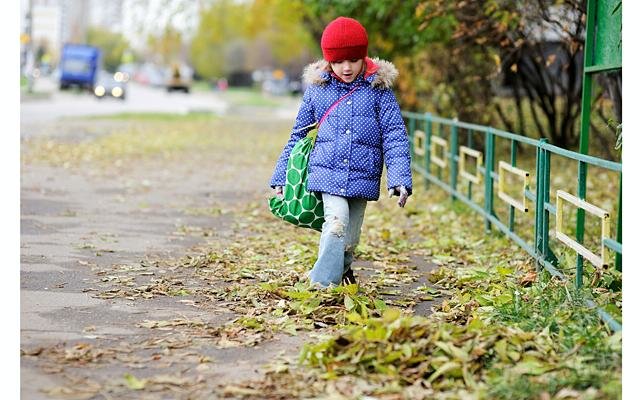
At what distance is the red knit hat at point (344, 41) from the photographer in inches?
261

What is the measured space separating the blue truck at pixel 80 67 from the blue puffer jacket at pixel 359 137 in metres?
51.4

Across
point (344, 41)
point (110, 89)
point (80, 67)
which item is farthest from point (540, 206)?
point (80, 67)


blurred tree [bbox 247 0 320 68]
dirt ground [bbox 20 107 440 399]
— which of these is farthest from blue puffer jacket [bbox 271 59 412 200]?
blurred tree [bbox 247 0 320 68]

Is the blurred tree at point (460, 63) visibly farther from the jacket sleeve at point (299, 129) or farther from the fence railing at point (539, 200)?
the jacket sleeve at point (299, 129)

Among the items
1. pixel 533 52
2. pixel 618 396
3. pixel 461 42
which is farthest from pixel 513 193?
pixel 618 396

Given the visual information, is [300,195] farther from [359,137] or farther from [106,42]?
[106,42]

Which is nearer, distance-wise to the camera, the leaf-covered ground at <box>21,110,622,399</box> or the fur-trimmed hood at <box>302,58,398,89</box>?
the leaf-covered ground at <box>21,110,622,399</box>

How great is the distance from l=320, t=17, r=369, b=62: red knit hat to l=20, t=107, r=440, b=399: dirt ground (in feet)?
5.43

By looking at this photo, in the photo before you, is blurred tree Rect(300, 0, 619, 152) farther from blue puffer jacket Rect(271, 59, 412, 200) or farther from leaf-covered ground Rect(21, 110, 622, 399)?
blue puffer jacket Rect(271, 59, 412, 200)

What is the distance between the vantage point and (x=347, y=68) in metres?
6.79


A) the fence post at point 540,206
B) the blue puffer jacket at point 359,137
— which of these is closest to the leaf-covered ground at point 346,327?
the fence post at point 540,206

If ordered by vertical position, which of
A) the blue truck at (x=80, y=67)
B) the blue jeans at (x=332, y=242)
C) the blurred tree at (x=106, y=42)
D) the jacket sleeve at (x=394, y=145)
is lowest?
the blue jeans at (x=332, y=242)

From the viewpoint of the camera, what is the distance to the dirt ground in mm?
5160
